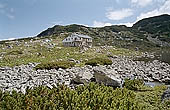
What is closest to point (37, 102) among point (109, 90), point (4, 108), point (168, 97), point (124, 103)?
point (4, 108)

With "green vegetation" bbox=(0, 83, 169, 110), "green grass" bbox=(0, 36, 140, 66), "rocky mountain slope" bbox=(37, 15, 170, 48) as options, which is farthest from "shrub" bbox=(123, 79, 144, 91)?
"rocky mountain slope" bbox=(37, 15, 170, 48)

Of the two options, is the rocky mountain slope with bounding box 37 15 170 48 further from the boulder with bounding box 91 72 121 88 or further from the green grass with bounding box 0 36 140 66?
the boulder with bounding box 91 72 121 88

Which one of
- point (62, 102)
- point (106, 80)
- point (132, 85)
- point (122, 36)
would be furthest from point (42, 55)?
point (122, 36)

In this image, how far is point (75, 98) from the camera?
6.96 m

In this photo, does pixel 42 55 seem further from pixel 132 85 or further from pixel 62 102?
pixel 62 102

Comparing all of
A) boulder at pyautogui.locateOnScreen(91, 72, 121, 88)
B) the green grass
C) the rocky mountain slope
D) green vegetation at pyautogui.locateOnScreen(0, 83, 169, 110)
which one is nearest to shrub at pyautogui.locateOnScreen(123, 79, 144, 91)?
boulder at pyautogui.locateOnScreen(91, 72, 121, 88)

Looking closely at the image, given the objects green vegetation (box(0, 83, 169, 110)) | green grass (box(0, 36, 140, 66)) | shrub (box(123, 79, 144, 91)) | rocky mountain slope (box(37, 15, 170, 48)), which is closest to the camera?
green vegetation (box(0, 83, 169, 110))

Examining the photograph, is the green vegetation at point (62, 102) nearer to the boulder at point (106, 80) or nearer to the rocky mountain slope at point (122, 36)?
the boulder at point (106, 80)

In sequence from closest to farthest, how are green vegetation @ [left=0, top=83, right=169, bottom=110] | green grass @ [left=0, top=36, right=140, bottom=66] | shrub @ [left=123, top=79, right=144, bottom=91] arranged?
green vegetation @ [left=0, top=83, right=169, bottom=110] → shrub @ [left=123, top=79, right=144, bottom=91] → green grass @ [left=0, top=36, right=140, bottom=66]

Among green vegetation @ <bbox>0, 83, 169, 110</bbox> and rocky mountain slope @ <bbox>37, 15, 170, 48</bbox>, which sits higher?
rocky mountain slope @ <bbox>37, 15, 170, 48</bbox>

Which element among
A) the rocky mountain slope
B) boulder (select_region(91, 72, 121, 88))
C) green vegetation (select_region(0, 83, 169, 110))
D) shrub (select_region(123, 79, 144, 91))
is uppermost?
the rocky mountain slope

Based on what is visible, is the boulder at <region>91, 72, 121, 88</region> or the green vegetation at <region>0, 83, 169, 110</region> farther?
the boulder at <region>91, 72, 121, 88</region>

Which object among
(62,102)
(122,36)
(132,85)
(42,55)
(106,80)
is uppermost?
(122,36)

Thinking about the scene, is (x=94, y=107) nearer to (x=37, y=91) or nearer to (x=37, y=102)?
(x=37, y=102)
